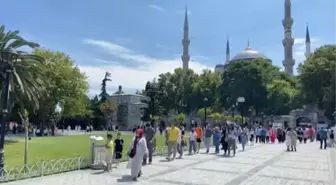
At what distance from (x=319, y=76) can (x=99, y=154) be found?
4169 cm

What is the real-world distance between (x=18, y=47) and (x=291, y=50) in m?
68.7

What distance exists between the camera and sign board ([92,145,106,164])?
1289 cm

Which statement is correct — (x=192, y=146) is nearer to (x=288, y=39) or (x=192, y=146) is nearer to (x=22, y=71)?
(x=22, y=71)

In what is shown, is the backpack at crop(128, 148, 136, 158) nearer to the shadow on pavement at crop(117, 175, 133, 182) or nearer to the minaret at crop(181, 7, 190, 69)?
the shadow on pavement at crop(117, 175, 133, 182)

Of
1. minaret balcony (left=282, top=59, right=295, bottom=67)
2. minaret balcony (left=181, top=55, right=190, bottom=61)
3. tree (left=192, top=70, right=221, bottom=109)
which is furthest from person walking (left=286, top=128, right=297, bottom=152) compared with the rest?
minaret balcony (left=181, top=55, right=190, bottom=61)

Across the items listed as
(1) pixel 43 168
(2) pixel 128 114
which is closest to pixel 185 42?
(2) pixel 128 114

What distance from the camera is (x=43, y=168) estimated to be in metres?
11.2

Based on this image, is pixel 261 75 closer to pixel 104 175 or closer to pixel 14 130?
pixel 14 130

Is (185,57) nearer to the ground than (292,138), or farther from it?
farther from it

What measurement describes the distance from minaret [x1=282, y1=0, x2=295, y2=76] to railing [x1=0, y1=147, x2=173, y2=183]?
7229cm

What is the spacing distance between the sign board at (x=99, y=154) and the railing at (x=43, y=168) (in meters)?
0.25

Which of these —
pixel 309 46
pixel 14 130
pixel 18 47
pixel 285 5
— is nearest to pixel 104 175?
pixel 18 47

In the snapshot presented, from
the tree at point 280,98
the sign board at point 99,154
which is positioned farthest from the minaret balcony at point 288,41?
the sign board at point 99,154

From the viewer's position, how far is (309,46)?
9825 centimetres
